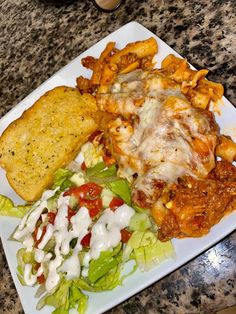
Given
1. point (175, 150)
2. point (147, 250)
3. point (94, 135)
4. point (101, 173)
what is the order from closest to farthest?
1. point (175, 150)
2. point (147, 250)
3. point (101, 173)
4. point (94, 135)

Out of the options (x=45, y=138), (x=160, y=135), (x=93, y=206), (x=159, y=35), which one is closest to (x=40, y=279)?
(x=93, y=206)

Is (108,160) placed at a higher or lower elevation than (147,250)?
higher

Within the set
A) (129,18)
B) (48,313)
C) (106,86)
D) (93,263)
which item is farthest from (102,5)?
(48,313)

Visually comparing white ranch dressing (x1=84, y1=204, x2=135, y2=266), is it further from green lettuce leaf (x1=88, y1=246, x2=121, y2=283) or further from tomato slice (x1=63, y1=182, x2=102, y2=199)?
tomato slice (x1=63, y1=182, x2=102, y2=199)

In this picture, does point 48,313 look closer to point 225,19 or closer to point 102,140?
point 102,140

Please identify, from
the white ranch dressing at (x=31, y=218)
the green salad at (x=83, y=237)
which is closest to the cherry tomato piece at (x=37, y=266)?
the green salad at (x=83, y=237)

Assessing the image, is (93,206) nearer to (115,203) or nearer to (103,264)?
(115,203)

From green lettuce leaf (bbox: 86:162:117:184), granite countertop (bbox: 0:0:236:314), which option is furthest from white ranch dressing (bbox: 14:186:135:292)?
granite countertop (bbox: 0:0:236:314)
